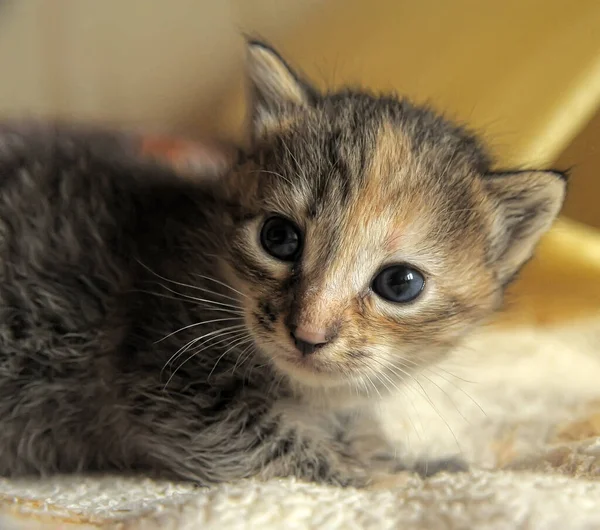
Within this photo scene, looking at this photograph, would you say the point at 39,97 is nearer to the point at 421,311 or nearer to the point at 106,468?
the point at 106,468

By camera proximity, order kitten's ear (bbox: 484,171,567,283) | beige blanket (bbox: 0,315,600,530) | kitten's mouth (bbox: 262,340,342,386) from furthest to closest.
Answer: kitten's ear (bbox: 484,171,567,283) < kitten's mouth (bbox: 262,340,342,386) < beige blanket (bbox: 0,315,600,530)

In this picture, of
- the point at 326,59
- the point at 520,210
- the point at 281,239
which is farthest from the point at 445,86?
the point at 281,239

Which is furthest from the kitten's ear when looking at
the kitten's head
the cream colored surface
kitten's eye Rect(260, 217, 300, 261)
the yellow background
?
the yellow background

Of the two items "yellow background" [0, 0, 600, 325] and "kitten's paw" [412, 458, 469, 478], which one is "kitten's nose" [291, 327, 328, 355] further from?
"yellow background" [0, 0, 600, 325]

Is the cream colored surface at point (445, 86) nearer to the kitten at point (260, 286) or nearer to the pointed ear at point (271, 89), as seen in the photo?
the kitten at point (260, 286)

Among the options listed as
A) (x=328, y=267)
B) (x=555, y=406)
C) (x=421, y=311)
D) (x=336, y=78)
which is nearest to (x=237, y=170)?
(x=328, y=267)

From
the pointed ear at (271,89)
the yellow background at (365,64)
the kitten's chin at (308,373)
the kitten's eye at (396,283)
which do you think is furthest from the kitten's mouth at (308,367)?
the yellow background at (365,64)
